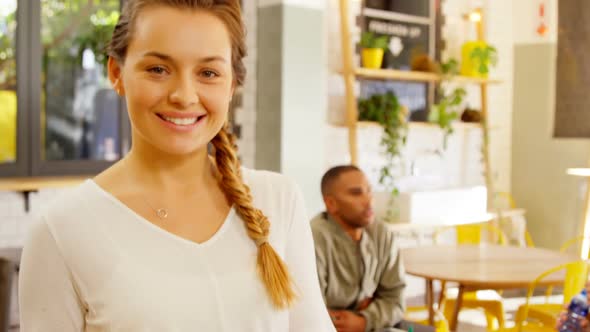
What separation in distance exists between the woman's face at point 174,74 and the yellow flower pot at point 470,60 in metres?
5.34

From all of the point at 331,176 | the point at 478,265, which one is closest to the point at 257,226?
the point at 331,176

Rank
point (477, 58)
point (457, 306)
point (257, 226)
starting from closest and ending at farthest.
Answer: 1. point (257, 226)
2. point (457, 306)
3. point (477, 58)

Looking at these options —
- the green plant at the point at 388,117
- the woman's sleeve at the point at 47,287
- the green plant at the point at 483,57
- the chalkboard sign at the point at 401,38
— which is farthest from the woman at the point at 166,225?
the green plant at the point at 483,57

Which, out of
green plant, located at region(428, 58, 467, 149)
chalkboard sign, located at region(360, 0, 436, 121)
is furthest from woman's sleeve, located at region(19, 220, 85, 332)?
green plant, located at region(428, 58, 467, 149)

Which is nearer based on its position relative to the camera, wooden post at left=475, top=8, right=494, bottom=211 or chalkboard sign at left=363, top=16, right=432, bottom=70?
chalkboard sign at left=363, top=16, right=432, bottom=70

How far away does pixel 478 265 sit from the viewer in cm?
402

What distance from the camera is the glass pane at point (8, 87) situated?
4.37 meters

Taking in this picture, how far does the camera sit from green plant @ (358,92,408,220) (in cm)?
542

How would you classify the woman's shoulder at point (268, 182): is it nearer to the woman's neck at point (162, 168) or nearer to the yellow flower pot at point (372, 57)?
the woman's neck at point (162, 168)

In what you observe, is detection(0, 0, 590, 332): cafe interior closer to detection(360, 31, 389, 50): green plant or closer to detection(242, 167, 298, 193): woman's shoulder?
detection(360, 31, 389, 50): green plant

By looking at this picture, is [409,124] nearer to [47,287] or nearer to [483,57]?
[483,57]

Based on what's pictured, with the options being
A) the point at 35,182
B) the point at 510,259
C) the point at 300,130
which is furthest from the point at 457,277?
the point at 35,182

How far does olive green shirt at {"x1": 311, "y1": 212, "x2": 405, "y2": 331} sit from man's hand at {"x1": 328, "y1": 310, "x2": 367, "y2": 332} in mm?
35

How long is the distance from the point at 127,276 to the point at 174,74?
274 millimetres
